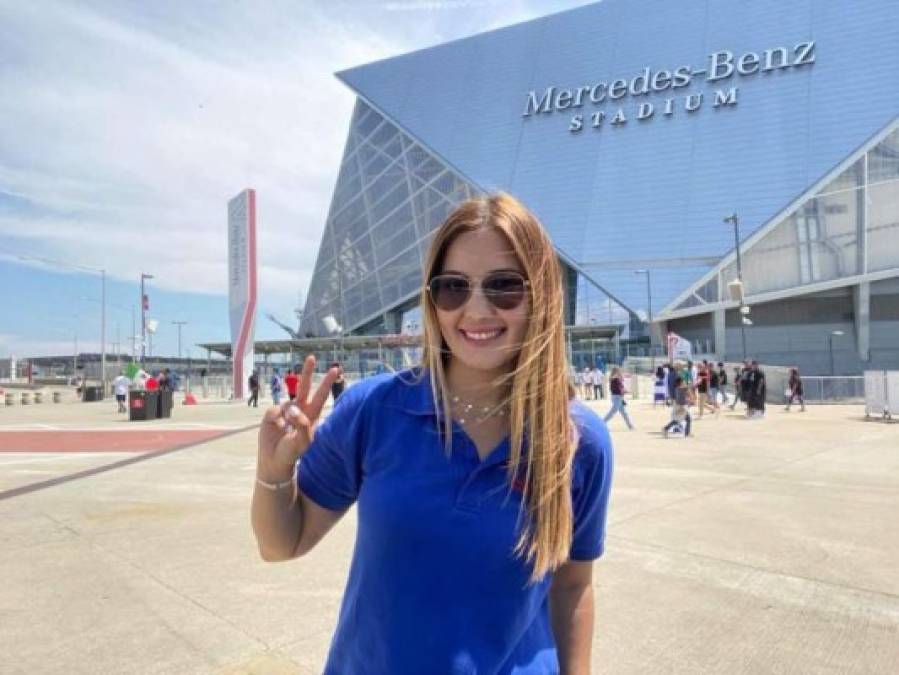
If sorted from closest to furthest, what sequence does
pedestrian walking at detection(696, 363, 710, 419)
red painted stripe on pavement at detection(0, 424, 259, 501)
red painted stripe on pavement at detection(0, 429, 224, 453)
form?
red painted stripe on pavement at detection(0, 424, 259, 501), red painted stripe on pavement at detection(0, 429, 224, 453), pedestrian walking at detection(696, 363, 710, 419)

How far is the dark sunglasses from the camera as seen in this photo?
5.27 ft

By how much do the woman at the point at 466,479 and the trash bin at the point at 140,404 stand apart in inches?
777

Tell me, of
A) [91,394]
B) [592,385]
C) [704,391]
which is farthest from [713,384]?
[91,394]

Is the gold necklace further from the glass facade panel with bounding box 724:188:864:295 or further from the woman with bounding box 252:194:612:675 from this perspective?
the glass facade panel with bounding box 724:188:864:295

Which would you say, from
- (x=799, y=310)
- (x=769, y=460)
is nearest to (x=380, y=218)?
(x=799, y=310)

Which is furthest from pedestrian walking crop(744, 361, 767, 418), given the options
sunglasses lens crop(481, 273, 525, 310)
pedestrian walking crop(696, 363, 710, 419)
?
sunglasses lens crop(481, 273, 525, 310)

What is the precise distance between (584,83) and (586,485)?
55.2m

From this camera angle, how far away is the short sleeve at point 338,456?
159cm

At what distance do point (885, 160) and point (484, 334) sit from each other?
152 ft

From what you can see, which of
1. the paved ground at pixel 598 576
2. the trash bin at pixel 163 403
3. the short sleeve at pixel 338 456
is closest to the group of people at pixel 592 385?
the trash bin at pixel 163 403

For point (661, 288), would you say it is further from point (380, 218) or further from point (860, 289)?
point (380, 218)

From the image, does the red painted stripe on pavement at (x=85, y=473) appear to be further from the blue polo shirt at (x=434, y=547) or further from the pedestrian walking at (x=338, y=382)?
the blue polo shirt at (x=434, y=547)

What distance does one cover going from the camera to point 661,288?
44562 mm

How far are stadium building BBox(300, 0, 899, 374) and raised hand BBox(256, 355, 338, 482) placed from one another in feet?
95.4
